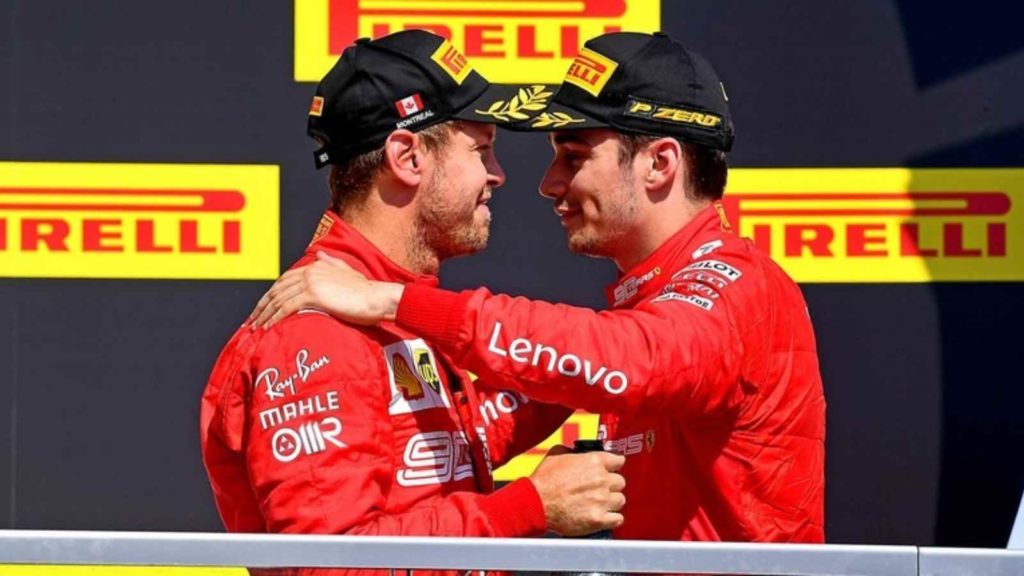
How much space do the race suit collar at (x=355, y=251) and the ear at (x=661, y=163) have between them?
38cm

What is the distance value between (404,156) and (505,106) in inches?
7.1

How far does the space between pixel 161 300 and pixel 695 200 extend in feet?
4.61

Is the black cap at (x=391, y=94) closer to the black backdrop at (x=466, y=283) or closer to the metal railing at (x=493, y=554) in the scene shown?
the metal railing at (x=493, y=554)

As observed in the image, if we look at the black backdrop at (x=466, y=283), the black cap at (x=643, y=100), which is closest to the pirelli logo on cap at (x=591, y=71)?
the black cap at (x=643, y=100)

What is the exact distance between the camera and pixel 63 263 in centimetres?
318

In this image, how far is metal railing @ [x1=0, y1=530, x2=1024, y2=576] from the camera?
1.44 metres

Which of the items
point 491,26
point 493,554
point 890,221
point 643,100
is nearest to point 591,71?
point 643,100

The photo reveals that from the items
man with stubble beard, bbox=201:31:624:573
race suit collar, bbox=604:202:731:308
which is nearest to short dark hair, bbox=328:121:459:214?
man with stubble beard, bbox=201:31:624:573

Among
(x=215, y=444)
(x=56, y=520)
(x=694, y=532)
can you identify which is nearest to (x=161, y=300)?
(x=56, y=520)

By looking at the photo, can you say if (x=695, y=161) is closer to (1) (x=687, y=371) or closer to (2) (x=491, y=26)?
(1) (x=687, y=371)

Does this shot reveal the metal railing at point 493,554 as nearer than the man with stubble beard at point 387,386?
Yes

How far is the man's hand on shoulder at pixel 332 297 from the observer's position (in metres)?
1.89

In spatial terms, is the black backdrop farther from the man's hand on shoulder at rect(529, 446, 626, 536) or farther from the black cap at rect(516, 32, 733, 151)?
the man's hand on shoulder at rect(529, 446, 626, 536)

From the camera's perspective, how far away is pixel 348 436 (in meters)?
1.80
